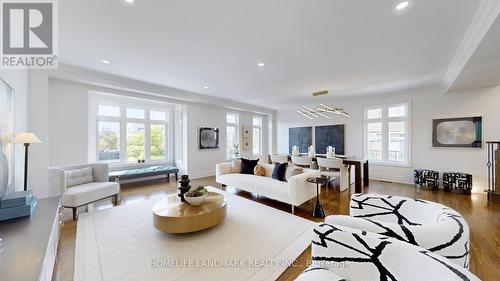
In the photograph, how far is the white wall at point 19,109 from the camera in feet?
8.30

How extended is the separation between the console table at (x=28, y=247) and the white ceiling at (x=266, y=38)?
2178mm

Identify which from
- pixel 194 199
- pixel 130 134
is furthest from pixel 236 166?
pixel 130 134

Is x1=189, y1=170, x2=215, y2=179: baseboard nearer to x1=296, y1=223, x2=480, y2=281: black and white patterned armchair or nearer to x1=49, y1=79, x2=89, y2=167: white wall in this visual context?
x1=49, y1=79, x2=89, y2=167: white wall

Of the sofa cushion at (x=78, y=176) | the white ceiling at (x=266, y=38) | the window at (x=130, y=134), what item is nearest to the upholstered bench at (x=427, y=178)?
the white ceiling at (x=266, y=38)

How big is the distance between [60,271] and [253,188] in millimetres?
2779

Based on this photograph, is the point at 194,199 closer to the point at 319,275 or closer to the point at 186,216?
the point at 186,216

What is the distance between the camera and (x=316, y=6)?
1986mm

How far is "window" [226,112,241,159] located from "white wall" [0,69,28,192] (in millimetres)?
5146

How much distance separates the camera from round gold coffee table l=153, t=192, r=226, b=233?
7.57 feet

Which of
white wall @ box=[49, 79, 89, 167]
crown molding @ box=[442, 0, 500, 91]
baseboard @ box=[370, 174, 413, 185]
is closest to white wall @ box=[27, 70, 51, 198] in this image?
white wall @ box=[49, 79, 89, 167]

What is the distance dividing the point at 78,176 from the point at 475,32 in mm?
6348

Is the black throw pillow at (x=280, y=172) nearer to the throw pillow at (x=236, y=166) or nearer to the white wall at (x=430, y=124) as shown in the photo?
the throw pillow at (x=236, y=166)

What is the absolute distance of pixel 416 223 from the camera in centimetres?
158

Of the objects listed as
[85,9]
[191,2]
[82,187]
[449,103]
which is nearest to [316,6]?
[191,2]
